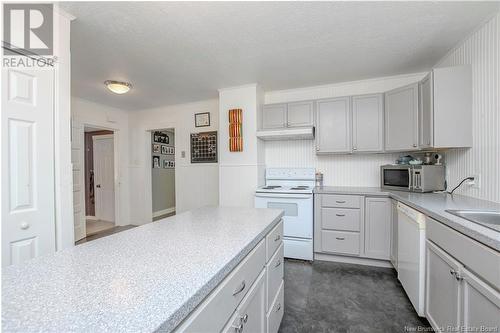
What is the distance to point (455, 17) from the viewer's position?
70.9 inches

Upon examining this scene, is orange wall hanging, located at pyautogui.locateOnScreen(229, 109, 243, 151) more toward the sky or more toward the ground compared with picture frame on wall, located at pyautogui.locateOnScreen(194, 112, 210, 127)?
more toward the ground

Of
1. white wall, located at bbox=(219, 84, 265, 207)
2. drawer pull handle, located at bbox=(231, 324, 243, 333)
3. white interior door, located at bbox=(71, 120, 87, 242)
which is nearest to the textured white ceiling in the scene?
white wall, located at bbox=(219, 84, 265, 207)

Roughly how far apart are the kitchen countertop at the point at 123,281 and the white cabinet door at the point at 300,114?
2404mm

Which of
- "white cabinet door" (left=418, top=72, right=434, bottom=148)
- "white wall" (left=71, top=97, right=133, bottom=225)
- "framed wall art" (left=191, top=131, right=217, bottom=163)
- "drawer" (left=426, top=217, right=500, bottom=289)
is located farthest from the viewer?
"white wall" (left=71, top=97, right=133, bottom=225)

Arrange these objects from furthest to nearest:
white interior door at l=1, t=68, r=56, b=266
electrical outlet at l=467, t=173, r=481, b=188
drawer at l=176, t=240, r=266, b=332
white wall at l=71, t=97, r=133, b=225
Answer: white wall at l=71, t=97, r=133, b=225, electrical outlet at l=467, t=173, r=481, b=188, white interior door at l=1, t=68, r=56, b=266, drawer at l=176, t=240, r=266, b=332

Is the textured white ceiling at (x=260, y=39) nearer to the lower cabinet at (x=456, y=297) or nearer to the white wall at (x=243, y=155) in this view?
the white wall at (x=243, y=155)

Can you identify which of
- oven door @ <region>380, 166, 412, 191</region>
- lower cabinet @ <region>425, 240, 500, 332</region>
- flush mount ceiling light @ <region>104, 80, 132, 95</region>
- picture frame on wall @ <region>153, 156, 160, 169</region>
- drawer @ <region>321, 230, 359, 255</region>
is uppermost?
flush mount ceiling light @ <region>104, 80, 132, 95</region>

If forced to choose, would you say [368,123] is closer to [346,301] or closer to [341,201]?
[341,201]

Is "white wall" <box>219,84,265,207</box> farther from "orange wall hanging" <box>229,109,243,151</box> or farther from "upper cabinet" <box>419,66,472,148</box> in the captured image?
"upper cabinet" <box>419,66,472,148</box>

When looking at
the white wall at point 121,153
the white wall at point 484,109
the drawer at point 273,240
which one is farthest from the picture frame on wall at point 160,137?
the white wall at point 484,109

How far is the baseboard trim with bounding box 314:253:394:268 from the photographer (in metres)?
2.64

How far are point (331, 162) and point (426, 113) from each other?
1298 mm

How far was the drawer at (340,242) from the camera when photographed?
8.86ft

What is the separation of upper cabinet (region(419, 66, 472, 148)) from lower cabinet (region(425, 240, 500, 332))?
116cm
